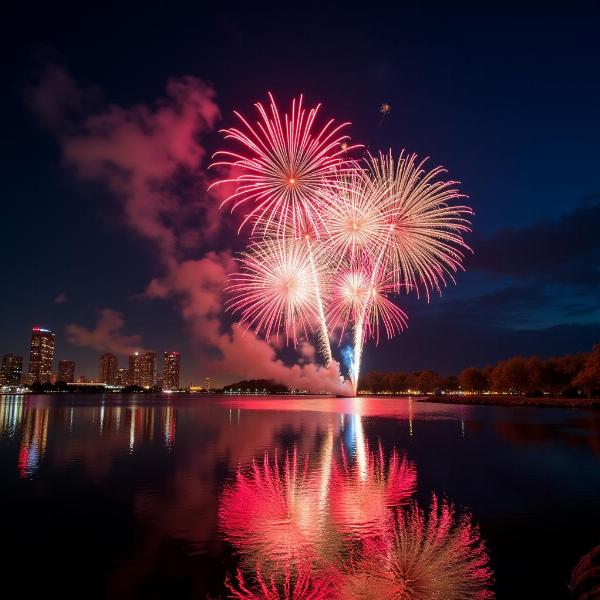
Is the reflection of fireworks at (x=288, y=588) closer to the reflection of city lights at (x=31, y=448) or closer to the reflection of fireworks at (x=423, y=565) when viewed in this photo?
the reflection of fireworks at (x=423, y=565)

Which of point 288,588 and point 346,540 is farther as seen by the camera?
point 346,540

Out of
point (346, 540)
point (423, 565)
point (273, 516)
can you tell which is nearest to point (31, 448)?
point (273, 516)

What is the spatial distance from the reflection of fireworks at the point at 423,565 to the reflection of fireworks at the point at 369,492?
0.92m

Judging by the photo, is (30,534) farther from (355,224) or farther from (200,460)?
(355,224)

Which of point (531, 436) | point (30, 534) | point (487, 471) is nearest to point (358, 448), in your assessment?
point (487, 471)

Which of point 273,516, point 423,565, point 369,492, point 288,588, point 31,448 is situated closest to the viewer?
point 288,588

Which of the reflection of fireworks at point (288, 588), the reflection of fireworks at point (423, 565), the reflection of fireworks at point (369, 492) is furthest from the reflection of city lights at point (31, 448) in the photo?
the reflection of fireworks at point (423, 565)

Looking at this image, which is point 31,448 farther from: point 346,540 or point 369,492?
point 346,540

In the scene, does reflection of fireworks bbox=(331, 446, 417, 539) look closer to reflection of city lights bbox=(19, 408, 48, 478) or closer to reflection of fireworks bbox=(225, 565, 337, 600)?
reflection of fireworks bbox=(225, 565, 337, 600)

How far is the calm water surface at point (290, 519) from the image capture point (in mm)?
11008

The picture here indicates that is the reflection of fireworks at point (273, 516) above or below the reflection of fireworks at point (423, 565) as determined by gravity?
above

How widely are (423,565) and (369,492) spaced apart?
7.61 m

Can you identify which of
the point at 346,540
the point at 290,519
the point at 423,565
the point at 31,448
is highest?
the point at 31,448

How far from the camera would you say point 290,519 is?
15109 millimetres
